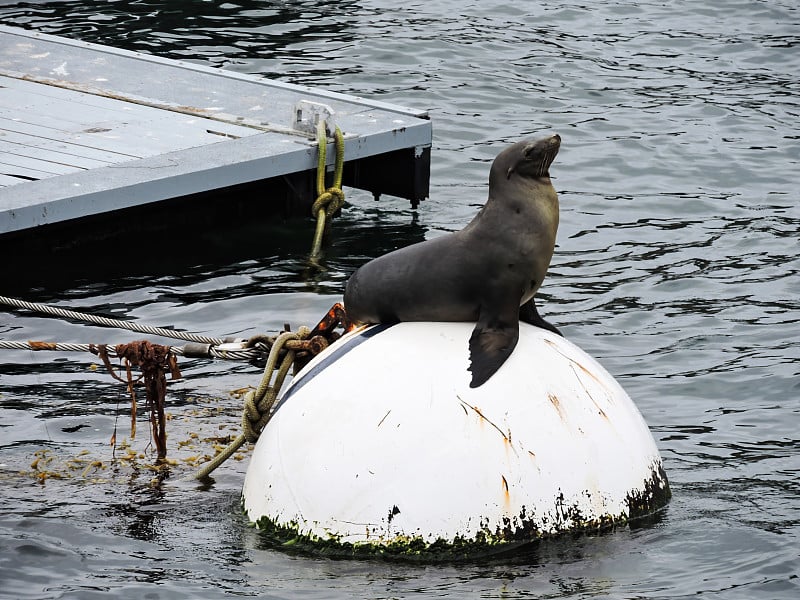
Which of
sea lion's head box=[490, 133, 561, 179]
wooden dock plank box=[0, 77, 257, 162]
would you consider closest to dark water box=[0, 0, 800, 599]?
wooden dock plank box=[0, 77, 257, 162]

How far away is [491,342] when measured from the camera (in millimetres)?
5531

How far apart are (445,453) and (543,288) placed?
469 cm

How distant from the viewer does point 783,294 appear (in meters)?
9.69

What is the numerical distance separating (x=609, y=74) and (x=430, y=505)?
37.1ft

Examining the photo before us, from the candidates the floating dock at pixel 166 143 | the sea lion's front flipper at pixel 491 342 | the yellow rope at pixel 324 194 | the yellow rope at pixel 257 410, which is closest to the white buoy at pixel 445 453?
the sea lion's front flipper at pixel 491 342

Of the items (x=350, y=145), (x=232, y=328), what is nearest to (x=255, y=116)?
(x=350, y=145)

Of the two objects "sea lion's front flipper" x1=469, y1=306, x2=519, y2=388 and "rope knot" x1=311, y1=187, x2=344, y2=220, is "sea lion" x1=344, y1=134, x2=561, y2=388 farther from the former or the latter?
"rope knot" x1=311, y1=187, x2=344, y2=220

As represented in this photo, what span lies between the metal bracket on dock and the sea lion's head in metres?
4.87

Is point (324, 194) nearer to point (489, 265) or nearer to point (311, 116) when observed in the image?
point (311, 116)

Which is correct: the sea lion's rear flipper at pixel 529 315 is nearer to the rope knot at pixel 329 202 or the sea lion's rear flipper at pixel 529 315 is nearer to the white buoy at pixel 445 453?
the white buoy at pixel 445 453

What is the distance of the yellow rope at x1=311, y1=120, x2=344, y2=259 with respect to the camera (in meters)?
10.4

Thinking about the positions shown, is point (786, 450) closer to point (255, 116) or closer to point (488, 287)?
point (488, 287)

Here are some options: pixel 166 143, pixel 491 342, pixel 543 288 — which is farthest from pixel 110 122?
pixel 491 342

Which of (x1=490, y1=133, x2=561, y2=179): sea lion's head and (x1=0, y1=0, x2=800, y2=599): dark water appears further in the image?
(x1=490, y1=133, x2=561, y2=179): sea lion's head
